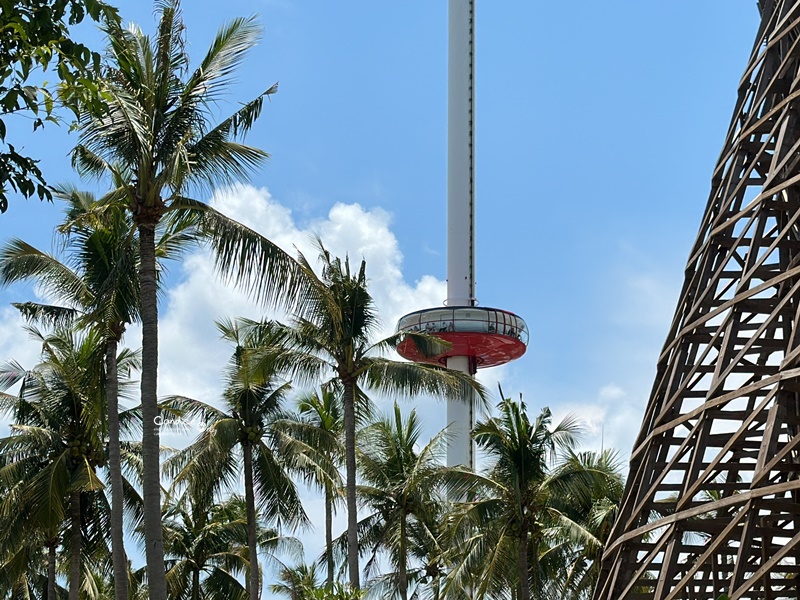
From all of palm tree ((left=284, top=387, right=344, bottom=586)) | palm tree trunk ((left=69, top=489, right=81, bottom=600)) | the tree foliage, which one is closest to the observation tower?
palm tree ((left=284, top=387, right=344, bottom=586))

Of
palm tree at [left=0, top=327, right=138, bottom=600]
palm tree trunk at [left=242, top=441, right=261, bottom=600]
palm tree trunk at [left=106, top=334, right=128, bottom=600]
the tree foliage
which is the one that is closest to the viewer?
the tree foliage

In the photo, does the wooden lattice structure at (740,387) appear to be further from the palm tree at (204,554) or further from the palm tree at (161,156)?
the palm tree at (204,554)

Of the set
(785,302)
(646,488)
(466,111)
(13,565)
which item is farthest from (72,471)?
(466,111)

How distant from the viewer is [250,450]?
32562mm

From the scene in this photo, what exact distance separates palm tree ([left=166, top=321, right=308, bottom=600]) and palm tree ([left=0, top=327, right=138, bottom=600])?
256 centimetres

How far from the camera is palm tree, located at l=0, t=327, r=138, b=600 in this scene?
28.0m

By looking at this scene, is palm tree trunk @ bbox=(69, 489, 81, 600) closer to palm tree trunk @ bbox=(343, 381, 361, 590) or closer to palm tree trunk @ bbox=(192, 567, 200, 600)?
palm tree trunk @ bbox=(343, 381, 361, 590)

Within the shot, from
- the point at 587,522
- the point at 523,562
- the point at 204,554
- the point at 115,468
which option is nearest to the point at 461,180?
the point at 204,554

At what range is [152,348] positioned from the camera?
1873 centimetres

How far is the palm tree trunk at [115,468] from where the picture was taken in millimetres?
25219

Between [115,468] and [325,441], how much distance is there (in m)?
9.25

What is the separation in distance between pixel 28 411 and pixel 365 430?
Answer: 1182cm

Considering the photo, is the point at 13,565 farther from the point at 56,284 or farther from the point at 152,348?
the point at 152,348

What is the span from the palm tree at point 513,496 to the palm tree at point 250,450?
16.9 ft
